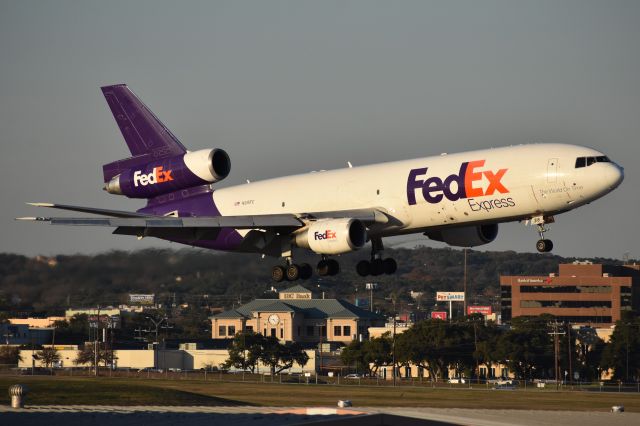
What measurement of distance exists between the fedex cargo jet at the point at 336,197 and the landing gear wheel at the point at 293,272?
0.08 metres

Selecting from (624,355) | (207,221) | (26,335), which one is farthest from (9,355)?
(207,221)

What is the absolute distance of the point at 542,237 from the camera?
188 feet

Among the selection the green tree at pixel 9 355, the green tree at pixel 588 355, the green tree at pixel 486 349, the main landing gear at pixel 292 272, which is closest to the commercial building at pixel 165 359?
the green tree at pixel 9 355

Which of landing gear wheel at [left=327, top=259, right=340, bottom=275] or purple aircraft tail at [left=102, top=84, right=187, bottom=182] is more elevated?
purple aircraft tail at [left=102, top=84, right=187, bottom=182]

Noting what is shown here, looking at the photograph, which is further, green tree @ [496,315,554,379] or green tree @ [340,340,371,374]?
green tree @ [340,340,371,374]

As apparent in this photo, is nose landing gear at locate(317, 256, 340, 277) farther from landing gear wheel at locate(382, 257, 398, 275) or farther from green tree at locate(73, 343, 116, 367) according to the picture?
green tree at locate(73, 343, 116, 367)

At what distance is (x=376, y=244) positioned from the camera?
216 feet

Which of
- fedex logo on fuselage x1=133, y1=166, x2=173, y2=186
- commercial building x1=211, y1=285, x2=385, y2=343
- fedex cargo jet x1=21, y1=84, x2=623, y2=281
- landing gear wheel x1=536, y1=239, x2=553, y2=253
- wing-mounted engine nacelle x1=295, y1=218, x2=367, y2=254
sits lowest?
commercial building x1=211, y1=285, x2=385, y2=343

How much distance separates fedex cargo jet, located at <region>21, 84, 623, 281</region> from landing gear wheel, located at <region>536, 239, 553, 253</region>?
2.9 inches

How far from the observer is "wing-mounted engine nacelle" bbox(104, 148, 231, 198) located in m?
66.0

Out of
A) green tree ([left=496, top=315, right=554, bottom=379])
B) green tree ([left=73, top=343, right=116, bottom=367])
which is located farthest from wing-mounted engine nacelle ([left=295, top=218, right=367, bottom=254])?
green tree ([left=73, top=343, right=116, bottom=367])

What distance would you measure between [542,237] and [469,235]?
7.32 meters

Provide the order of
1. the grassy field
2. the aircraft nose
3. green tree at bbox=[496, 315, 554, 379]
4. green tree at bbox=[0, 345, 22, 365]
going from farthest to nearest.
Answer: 1. green tree at bbox=[496, 315, 554, 379]
2. green tree at bbox=[0, 345, 22, 365]
3. the grassy field
4. the aircraft nose

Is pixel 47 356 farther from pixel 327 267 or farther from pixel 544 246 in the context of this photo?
pixel 544 246
